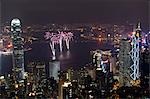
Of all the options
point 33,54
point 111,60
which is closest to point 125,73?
point 111,60

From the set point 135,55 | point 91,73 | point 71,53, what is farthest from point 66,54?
point 135,55

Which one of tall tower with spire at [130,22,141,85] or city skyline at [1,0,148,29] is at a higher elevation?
city skyline at [1,0,148,29]

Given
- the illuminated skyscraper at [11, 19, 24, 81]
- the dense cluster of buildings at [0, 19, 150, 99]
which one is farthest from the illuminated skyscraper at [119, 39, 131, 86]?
the illuminated skyscraper at [11, 19, 24, 81]

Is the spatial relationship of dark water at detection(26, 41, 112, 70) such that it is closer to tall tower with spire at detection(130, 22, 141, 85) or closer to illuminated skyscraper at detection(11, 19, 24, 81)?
illuminated skyscraper at detection(11, 19, 24, 81)

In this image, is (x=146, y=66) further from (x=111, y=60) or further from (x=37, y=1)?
(x=37, y=1)

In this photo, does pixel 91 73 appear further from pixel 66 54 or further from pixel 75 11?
pixel 75 11

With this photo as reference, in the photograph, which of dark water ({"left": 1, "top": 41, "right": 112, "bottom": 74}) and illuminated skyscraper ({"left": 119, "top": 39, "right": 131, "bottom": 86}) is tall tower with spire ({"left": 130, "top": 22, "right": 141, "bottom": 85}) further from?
dark water ({"left": 1, "top": 41, "right": 112, "bottom": 74})

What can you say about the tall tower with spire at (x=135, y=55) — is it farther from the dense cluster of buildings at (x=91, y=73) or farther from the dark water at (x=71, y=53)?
the dark water at (x=71, y=53)
